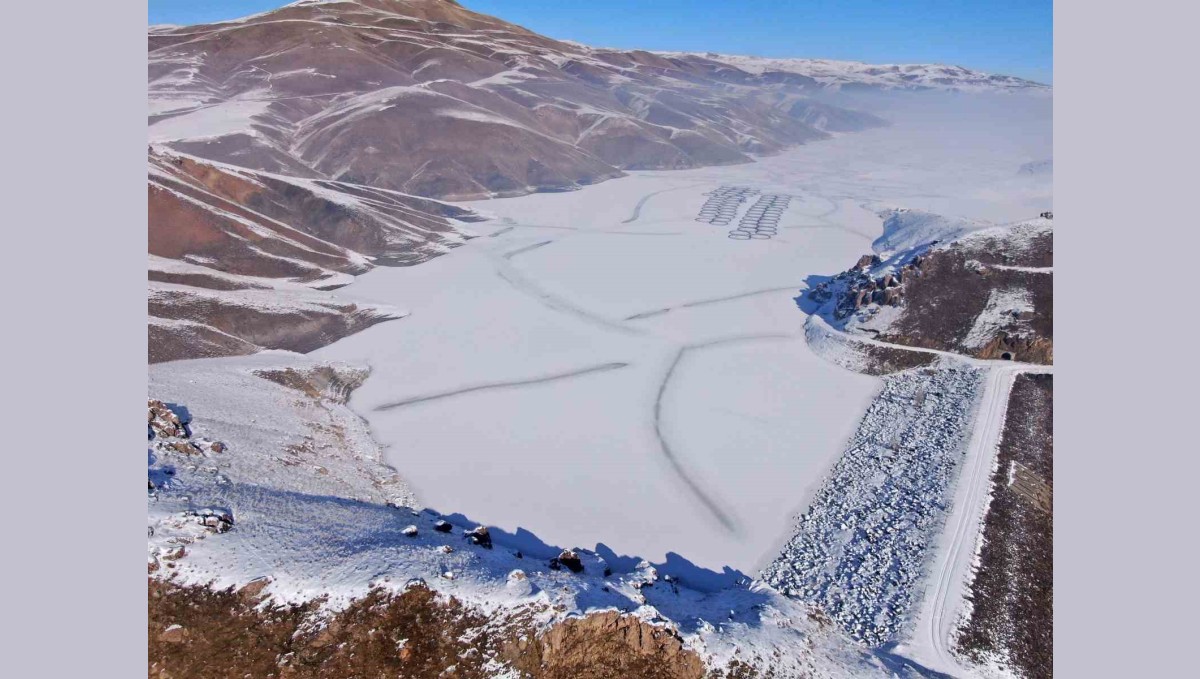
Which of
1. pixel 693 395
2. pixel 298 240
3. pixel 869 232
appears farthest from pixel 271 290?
pixel 869 232

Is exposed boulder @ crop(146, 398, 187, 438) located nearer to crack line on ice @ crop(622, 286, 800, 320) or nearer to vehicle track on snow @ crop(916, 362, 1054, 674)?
vehicle track on snow @ crop(916, 362, 1054, 674)

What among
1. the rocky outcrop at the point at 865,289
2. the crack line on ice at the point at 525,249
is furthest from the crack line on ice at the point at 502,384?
the crack line on ice at the point at 525,249

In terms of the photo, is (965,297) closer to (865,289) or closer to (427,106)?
(865,289)

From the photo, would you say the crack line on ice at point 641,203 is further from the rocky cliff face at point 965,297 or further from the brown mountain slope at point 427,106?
the rocky cliff face at point 965,297

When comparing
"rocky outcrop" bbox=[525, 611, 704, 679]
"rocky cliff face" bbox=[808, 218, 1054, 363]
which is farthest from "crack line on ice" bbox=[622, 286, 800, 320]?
"rocky outcrop" bbox=[525, 611, 704, 679]

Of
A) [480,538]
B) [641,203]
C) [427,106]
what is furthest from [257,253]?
[427,106]

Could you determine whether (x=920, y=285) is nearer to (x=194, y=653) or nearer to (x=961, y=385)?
(x=961, y=385)
